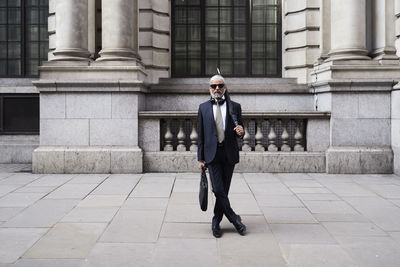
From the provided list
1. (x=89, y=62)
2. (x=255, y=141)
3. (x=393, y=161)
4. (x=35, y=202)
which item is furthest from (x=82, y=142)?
(x=393, y=161)

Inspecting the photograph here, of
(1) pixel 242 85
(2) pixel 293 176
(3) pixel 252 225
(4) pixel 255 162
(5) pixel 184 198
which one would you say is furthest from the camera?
(1) pixel 242 85

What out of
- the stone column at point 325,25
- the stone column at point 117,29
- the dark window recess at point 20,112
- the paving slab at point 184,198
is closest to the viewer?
the paving slab at point 184,198

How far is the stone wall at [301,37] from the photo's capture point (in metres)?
13.0

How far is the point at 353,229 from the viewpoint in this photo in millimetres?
5863

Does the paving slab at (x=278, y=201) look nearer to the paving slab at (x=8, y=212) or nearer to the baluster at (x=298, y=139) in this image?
the baluster at (x=298, y=139)

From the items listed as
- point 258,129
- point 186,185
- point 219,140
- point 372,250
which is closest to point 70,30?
point 186,185

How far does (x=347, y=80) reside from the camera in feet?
35.2

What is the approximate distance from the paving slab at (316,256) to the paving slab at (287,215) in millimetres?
1175

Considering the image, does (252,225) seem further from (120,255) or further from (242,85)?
(242,85)

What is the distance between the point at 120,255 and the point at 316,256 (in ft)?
7.09

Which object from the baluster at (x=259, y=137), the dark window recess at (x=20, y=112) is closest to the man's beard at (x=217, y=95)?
the baluster at (x=259, y=137)

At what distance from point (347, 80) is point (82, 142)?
264 inches

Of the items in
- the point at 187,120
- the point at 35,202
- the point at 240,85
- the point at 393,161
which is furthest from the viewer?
the point at 240,85

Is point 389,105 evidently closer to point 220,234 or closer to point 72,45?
point 220,234
